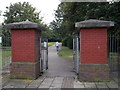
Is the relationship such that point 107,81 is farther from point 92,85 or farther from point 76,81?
point 76,81

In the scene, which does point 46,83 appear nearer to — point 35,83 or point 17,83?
point 35,83

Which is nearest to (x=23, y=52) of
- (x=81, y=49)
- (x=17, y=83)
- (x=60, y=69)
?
(x=17, y=83)

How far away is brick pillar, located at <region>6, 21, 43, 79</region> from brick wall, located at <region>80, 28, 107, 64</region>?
203 cm

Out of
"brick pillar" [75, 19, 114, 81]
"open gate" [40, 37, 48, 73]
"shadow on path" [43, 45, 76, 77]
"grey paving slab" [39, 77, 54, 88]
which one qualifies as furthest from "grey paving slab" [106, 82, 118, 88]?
"open gate" [40, 37, 48, 73]

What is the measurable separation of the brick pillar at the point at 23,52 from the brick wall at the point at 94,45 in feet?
6.65

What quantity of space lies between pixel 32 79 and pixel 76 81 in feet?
5.97

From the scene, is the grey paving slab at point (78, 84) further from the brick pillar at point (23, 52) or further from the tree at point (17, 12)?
the tree at point (17, 12)

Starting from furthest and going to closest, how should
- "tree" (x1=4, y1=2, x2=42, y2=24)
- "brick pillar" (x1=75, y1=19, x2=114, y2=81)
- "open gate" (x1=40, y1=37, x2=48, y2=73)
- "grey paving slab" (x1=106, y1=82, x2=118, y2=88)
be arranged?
"tree" (x1=4, y1=2, x2=42, y2=24) < "open gate" (x1=40, y1=37, x2=48, y2=73) < "brick pillar" (x1=75, y1=19, x2=114, y2=81) < "grey paving slab" (x1=106, y1=82, x2=118, y2=88)

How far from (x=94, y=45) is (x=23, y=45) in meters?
2.94

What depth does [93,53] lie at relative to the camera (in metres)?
6.42

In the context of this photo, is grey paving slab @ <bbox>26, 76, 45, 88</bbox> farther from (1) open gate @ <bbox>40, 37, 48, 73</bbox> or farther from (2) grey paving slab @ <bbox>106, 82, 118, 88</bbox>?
(2) grey paving slab @ <bbox>106, 82, 118, 88</bbox>

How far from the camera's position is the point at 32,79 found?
6672 mm

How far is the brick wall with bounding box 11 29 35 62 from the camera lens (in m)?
6.73

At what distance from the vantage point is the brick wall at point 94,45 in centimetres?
636
